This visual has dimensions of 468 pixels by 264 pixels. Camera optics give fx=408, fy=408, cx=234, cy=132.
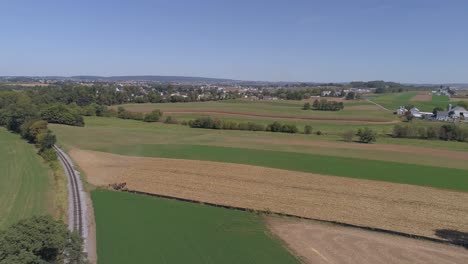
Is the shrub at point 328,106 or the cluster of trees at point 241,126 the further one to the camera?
the shrub at point 328,106

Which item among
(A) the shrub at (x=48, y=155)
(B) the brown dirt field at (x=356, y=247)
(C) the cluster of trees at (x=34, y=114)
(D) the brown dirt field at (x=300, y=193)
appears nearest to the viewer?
(B) the brown dirt field at (x=356, y=247)

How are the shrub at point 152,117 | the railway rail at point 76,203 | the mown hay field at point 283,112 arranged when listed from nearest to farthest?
the railway rail at point 76,203
the shrub at point 152,117
the mown hay field at point 283,112

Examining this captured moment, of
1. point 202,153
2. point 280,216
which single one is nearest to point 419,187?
point 280,216

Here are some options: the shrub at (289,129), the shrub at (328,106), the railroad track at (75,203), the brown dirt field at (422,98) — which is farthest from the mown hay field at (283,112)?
the railroad track at (75,203)

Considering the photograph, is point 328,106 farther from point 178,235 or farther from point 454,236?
point 178,235

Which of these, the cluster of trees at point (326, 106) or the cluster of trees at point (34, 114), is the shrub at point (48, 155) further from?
the cluster of trees at point (326, 106)

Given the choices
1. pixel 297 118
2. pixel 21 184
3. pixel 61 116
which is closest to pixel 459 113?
pixel 297 118

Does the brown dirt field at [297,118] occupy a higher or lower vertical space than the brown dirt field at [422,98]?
lower

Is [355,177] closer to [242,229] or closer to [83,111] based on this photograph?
[242,229]
